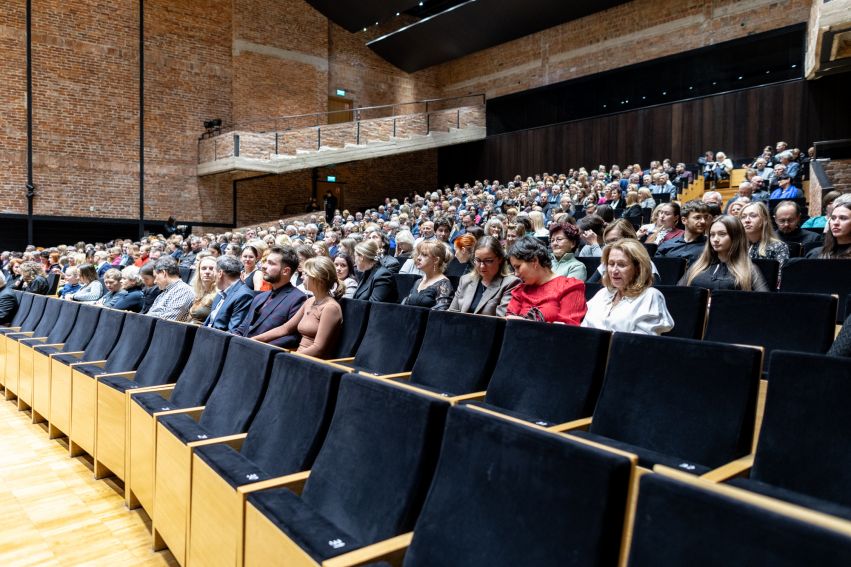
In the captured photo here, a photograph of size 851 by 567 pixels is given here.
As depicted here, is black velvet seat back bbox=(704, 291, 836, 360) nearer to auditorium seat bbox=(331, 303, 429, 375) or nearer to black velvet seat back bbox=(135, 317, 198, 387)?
auditorium seat bbox=(331, 303, 429, 375)

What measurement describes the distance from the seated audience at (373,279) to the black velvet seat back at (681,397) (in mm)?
1675

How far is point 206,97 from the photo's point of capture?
10.3 m

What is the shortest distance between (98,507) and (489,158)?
1071 centimetres

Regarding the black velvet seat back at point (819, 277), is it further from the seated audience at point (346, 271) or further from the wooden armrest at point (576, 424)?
the seated audience at point (346, 271)

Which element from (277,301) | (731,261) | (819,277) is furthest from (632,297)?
(277,301)

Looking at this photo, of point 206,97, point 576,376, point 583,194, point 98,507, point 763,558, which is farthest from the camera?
point 206,97

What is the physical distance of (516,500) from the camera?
0.77 meters

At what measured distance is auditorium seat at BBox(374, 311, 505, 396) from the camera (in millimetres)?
1707

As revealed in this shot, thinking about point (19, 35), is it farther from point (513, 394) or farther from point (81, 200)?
point (513, 394)

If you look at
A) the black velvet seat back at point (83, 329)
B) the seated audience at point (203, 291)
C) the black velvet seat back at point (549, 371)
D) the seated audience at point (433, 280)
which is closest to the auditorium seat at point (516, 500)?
the black velvet seat back at point (549, 371)

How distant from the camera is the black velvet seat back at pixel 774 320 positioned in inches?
63.7

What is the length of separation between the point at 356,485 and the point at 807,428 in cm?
78

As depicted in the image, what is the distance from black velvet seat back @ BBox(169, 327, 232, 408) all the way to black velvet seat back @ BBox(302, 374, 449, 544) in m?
0.74

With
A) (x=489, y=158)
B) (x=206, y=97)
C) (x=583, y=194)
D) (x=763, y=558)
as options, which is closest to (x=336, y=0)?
(x=206, y=97)
